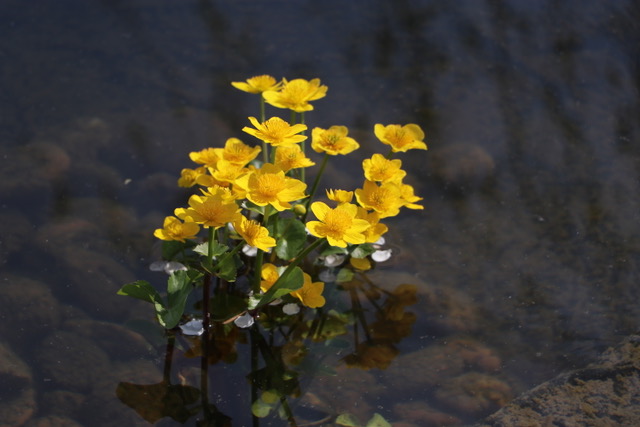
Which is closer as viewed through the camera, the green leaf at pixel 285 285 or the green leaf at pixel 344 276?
the green leaf at pixel 285 285

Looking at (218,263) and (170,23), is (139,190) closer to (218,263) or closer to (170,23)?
(218,263)

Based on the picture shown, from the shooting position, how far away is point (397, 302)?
2795 mm

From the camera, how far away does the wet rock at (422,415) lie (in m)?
2.41

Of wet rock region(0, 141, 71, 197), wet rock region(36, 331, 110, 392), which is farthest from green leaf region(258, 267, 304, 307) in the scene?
wet rock region(0, 141, 71, 197)

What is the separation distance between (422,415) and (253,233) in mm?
760

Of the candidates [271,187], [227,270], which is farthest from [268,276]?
[271,187]

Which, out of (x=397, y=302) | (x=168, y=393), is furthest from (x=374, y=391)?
(x=168, y=393)

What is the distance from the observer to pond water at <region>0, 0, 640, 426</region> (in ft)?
8.31

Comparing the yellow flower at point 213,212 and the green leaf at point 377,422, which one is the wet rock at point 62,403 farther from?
the green leaf at point 377,422

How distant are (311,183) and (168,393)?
1065 mm

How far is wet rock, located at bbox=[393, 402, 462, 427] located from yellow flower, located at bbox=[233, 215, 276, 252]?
0.65 m

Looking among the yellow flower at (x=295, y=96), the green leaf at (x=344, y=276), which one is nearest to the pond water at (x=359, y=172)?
the green leaf at (x=344, y=276)

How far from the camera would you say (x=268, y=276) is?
2566 mm

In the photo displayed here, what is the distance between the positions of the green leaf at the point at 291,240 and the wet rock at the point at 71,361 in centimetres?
65
